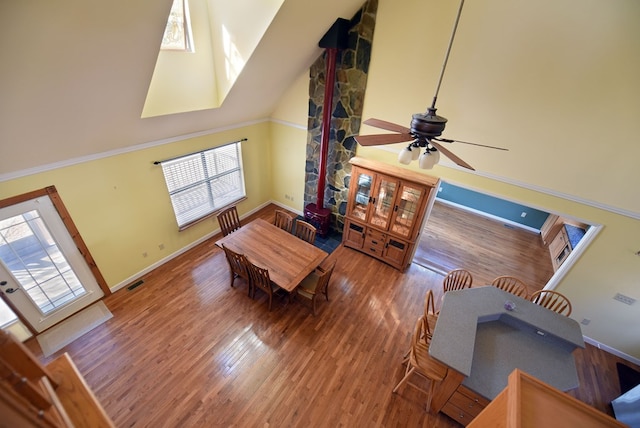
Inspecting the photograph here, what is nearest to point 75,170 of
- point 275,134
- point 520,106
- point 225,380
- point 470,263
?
point 225,380

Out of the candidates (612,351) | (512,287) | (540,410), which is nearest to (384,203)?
(512,287)

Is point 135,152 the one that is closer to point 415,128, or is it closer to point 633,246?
point 415,128

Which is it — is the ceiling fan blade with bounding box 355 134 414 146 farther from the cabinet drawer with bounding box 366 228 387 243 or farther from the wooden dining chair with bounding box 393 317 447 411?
the cabinet drawer with bounding box 366 228 387 243

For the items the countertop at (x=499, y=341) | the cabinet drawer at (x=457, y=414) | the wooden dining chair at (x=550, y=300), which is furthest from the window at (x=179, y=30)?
the wooden dining chair at (x=550, y=300)

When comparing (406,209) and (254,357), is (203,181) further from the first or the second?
(406,209)

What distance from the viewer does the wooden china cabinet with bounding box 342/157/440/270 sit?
437 cm

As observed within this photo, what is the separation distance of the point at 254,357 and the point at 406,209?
330 centimetres

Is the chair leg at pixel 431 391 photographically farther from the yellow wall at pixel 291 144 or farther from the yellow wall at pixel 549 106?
the yellow wall at pixel 291 144

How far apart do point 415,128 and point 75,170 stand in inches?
164

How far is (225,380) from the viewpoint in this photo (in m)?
3.28

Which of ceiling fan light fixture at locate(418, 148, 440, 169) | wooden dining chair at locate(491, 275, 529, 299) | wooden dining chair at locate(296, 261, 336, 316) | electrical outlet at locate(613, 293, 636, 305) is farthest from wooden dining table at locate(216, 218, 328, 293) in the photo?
electrical outlet at locate(613, 293, 636, 305)

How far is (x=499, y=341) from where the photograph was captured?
3.00 meters

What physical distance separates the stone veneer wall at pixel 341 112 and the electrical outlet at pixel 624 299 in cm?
437

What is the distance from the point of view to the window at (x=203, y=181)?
4688 mm
